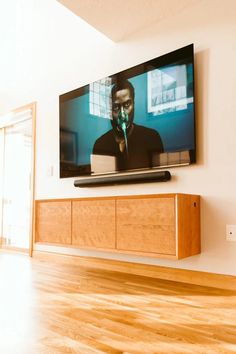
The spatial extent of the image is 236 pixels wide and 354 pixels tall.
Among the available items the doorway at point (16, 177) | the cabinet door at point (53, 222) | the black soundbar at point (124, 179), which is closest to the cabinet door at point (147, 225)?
the black soundbar at point (124, 179)

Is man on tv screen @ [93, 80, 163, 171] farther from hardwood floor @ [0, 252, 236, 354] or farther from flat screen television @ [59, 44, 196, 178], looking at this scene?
hardwood floor @ [0, 252, 236, 354]

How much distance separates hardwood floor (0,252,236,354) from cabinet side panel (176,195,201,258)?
0.25 m

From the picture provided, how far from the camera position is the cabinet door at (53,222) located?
260 cm

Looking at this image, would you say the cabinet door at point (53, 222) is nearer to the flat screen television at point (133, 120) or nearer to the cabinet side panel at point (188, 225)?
the flat screen television at point (133, 120)

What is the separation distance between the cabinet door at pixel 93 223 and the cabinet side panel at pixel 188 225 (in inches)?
21.3

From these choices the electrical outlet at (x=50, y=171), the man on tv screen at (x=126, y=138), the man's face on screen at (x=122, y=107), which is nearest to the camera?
the man on tv screen at (x=126, y=138)

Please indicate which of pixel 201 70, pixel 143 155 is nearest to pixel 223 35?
pixel 201 70

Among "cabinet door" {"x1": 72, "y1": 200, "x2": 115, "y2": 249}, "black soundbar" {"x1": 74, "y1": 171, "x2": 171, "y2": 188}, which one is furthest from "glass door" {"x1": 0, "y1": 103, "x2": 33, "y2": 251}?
"cabinet door" {"x1": 72, "y1": 200, "x2": 115, "y2": 249}

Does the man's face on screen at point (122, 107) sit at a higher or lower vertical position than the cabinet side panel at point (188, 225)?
higher

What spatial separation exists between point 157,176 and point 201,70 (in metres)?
0.82

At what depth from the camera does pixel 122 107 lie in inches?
102

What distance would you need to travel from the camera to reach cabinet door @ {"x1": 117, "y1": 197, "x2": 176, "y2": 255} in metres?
1.93

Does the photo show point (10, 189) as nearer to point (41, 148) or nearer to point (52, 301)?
point (41, 148)

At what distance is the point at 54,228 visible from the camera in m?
2.71
